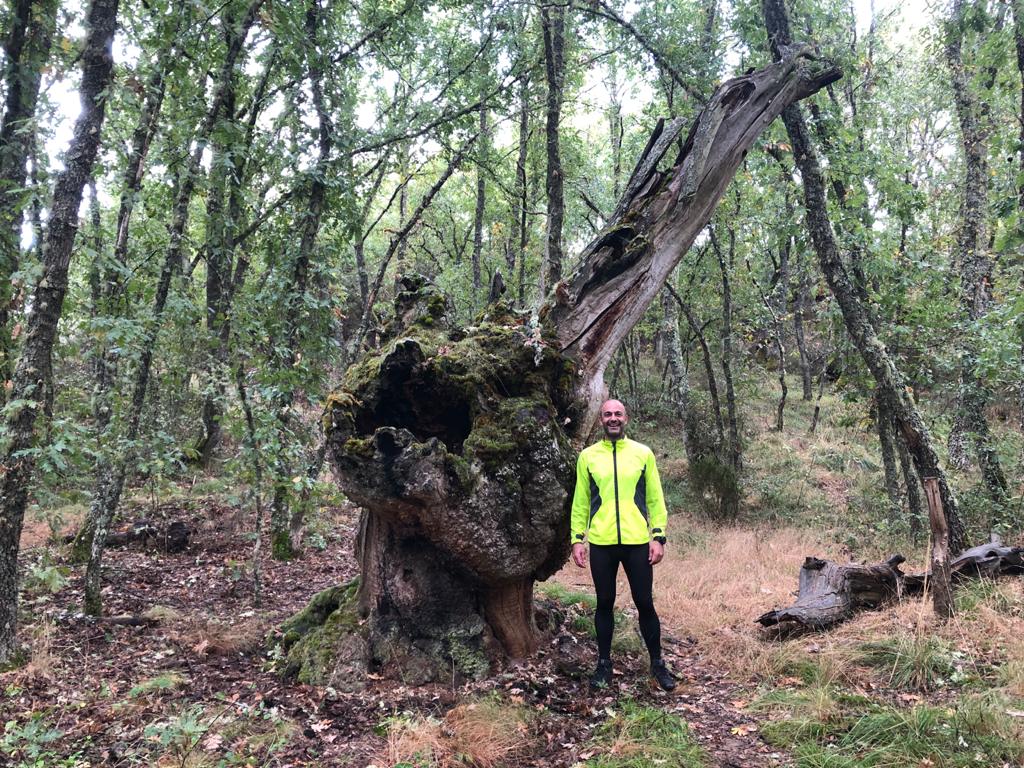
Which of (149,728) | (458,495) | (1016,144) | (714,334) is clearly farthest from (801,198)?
(714,334)

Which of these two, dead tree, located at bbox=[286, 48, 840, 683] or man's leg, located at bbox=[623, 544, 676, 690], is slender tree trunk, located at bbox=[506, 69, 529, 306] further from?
man's leg, located at bbox=[623, 544, 676, 690]

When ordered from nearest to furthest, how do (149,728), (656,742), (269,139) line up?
(149,728) → (656,742) → (269,139)

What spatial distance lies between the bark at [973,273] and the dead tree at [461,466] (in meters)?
6.45

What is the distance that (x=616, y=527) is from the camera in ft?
15.1

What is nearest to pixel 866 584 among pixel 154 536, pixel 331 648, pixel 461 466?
pixel 461 466

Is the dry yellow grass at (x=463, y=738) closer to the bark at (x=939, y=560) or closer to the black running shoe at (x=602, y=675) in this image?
the black running shoe at (x=602, y=675)

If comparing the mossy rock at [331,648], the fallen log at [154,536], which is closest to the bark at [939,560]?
the mossy rock at [331,648]

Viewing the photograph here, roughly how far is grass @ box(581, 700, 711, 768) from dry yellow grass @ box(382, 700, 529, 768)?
0.48m

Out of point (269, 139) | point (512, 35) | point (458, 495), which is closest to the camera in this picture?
point (458, 495)

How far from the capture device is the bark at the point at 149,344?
5.55 m

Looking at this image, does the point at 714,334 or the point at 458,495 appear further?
the point at 714,334

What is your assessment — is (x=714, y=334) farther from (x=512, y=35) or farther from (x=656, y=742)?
(x=656, y=742)

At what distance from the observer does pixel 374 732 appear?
3.86 meters

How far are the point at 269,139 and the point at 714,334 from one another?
18525mm
